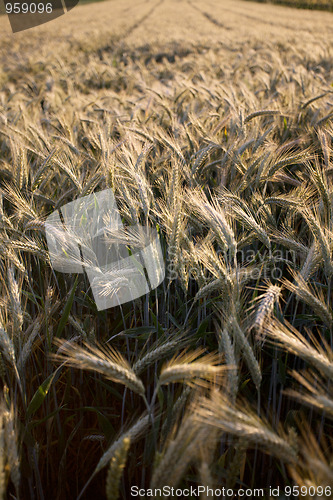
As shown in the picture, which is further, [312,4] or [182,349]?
[312,4]

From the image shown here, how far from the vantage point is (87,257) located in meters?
1.35

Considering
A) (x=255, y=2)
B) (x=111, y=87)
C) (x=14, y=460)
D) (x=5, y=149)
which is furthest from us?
(x=255, y=2)

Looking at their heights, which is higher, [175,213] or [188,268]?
[175,213]

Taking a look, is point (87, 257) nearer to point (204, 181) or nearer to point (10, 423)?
point (10, 423)

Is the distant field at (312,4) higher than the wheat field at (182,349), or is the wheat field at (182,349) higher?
the distant field at (312,4)

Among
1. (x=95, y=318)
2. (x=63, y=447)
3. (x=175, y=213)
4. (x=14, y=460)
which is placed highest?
(x=175, y=213)

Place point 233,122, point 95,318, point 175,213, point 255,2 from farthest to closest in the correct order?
point 255,2 < point 233,122 < point 95,318 < point 175,213

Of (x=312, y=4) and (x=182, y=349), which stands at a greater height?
(x=312, y=4)

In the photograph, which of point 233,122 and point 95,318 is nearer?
point 95,318

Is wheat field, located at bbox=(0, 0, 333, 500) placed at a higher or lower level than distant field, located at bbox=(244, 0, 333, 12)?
lower

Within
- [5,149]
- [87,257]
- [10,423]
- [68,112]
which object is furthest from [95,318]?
[68,112]

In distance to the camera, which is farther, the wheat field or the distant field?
the distant field

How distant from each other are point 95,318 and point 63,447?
21.5 inches

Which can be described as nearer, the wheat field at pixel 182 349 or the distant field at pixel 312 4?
the wheat field at pixel 182 349
